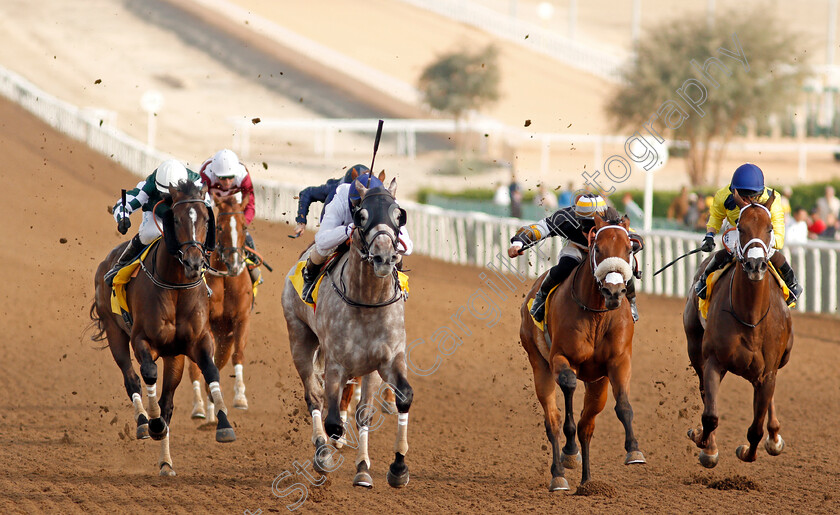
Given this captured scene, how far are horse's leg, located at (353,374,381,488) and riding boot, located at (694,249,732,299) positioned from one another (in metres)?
2.61

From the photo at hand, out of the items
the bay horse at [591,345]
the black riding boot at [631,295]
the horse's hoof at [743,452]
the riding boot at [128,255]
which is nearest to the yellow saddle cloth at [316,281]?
the bay horse at [591,345]

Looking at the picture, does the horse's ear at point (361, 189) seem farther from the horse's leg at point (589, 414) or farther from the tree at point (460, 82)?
the tree at point (460, 82)

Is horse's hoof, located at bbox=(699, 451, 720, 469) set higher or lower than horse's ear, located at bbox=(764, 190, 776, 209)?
lower

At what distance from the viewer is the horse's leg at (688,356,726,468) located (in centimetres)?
705

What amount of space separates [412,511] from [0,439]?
397 cm

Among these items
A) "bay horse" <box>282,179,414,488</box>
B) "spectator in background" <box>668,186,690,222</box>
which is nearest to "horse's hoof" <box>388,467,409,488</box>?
"bay horse" <box>282,179,414,488</box>

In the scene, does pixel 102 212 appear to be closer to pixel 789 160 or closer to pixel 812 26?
pixel 789 160

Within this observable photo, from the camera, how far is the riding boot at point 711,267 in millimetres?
7582

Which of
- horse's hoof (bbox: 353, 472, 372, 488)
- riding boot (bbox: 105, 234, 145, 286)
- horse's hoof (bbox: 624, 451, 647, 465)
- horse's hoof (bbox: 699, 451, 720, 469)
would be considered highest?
riding boot (bbox: 105, 234, 145, 286)

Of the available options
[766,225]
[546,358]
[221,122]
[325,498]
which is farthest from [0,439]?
[221,122]

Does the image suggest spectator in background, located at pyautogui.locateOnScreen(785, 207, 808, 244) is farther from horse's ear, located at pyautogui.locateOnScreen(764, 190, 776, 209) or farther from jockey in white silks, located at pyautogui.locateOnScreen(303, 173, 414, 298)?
jockey in white silks, located at pyautogui.locateOnScreen(303, 173, 414, 298)

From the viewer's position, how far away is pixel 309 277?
293 inches

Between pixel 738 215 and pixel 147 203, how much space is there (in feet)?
15.3

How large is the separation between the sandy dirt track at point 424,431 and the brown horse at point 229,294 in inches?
16.7
